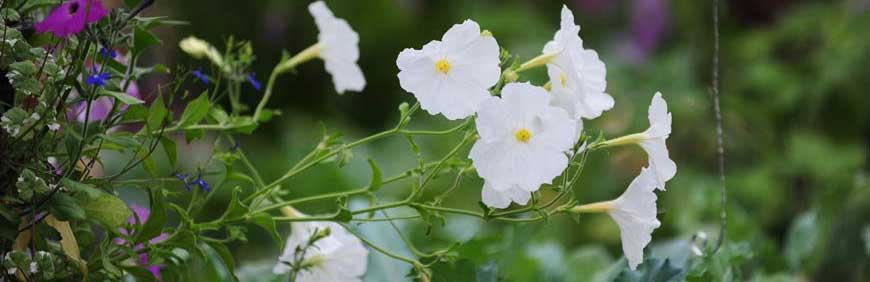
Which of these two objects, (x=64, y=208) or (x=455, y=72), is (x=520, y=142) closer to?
(x=455, y=72)

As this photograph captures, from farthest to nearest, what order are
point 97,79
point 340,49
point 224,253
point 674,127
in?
point 674,127
point 340,49
point 224,253
point 97,79

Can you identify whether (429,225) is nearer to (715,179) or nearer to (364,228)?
(364,228)

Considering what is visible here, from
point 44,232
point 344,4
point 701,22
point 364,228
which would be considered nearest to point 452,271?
point 44,232

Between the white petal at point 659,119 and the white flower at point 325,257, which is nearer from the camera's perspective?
the white petal at point 659,119

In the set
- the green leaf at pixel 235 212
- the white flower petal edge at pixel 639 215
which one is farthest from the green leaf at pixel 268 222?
the white flower petal edge at pixel 639 215

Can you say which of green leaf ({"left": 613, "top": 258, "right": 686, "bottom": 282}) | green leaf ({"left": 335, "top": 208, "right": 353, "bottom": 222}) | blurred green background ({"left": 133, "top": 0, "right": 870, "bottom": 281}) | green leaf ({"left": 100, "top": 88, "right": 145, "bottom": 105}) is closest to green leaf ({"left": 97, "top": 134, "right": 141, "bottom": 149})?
green leaf ({"left": 100, "top": 88, "right": 145, "bottom": 105})

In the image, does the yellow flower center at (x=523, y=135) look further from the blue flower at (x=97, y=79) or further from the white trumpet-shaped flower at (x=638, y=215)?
the blue flower at (x=97, y=79)

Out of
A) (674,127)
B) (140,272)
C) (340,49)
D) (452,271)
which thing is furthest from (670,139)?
(140,272)
